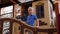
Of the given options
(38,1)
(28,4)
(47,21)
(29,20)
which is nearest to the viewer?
(29,20)

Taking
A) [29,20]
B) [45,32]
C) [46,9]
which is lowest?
[45,32]

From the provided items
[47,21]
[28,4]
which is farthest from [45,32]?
[28,4]

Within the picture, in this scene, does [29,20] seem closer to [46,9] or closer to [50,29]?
[50,29]

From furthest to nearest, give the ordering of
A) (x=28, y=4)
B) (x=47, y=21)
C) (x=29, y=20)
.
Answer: (x=28, y=4) → (x=47, y=21) → (x=29, y=20)

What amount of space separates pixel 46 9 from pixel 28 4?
43.1 inches

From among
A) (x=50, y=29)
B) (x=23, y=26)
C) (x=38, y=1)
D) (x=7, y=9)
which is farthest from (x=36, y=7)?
(x=23, y=26)

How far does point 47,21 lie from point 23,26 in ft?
12.3

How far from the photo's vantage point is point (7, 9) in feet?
23.2

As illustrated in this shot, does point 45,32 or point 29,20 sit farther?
point 29,20

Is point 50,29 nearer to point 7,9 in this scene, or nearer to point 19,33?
point 19,33

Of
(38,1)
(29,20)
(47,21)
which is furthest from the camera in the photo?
(38,1)

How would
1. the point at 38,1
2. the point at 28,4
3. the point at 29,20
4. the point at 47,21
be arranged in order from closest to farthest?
the point at 29,20 → the point at 47,21 → the point at 38,1 → the point at 28,4

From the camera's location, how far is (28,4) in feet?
23.0

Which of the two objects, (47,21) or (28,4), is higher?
(28,4)
